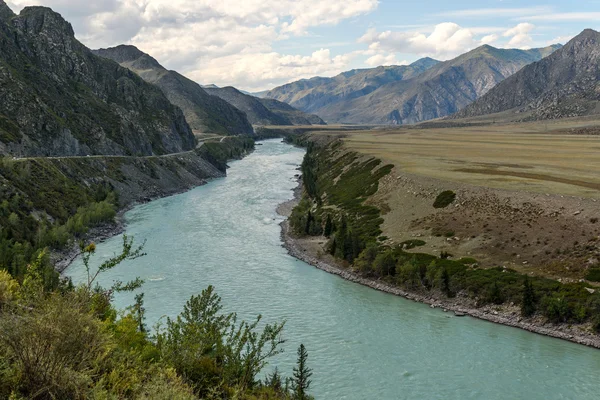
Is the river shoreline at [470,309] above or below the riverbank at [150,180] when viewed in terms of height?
below

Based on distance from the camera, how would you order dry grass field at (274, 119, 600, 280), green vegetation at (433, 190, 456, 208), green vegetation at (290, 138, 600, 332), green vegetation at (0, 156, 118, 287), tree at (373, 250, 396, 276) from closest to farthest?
green vegetation at (290, 138, 600, 332) < dry grass field at (274, 119, 600, 280) < green vegetation at (0, 156, 118, 287) < tree at (373, 250, 396, 276) < green vegetation at (433, 190, 456, 208)

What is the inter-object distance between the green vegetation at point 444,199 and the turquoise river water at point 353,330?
2318 centimetres

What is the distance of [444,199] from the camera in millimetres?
76250

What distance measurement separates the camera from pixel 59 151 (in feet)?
404

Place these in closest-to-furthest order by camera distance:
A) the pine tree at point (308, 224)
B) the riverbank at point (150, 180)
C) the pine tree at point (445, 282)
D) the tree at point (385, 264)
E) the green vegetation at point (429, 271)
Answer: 1. the green vegetation at point (429, 271)
2. the pine tree at point (445, 282)
3. the tree at point (385, 264)
4. the riverbank at point (150, 180)
5. the pine tree at point (308, 224)

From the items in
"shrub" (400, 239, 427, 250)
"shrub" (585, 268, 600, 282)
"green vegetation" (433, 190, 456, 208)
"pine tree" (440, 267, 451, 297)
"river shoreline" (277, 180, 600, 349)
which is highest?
"green vegetation" (433, 190, 456, 208)

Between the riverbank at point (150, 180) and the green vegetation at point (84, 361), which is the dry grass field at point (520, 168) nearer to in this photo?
the riverbank at point (150, 180)

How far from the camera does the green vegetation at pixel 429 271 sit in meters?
47.1

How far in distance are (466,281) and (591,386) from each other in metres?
19.0

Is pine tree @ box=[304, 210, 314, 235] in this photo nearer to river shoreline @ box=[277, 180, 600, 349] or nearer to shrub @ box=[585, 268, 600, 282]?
river shoreline @ box=[277, 180, 600, 349]

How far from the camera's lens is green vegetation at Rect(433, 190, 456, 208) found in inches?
2953

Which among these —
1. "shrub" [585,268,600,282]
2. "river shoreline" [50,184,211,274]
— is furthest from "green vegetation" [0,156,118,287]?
"shrub" [585,268,600,282]

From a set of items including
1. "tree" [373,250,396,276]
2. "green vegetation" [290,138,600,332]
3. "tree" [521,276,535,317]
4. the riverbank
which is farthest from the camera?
the riverbank

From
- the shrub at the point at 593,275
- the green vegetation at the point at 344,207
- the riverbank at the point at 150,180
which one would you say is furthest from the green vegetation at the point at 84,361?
the riverbank at the point at 150,180
